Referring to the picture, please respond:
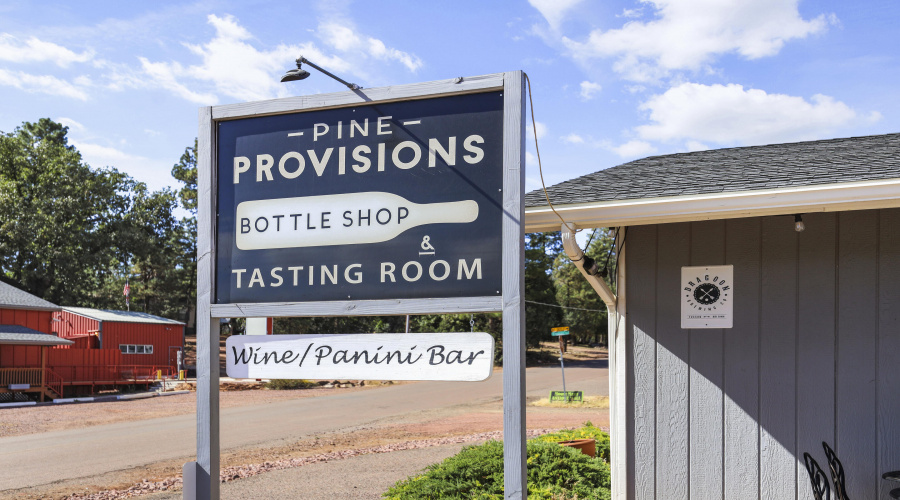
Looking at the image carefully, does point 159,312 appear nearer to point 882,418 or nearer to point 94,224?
point 94,224

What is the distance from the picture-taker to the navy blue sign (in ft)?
9.99

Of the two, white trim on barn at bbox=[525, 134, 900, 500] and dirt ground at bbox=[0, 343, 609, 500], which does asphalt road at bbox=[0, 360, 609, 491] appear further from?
white trim on barn at bbox=[525, 134, 900, 500]

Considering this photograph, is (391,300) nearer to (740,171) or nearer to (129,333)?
(740,171)

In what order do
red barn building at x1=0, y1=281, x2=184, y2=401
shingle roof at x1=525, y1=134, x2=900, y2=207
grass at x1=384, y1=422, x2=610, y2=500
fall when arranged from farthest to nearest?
red barn building at x1=0, y1=281, x2=184, y2=401 → grass at x1=384, y1=422, x2=610, y2=500 → shingle roof at x1=525, y1=134, x2=900, y2=207

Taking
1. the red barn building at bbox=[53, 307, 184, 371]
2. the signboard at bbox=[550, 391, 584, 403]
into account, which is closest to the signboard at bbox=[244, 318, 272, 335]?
the signboard at bbox=[550, 391, 584, 403]

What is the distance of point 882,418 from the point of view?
4961 millimetres

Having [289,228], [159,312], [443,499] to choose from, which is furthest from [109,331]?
[289,228]

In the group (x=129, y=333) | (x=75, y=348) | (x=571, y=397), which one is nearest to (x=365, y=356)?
(x=571, y=397)

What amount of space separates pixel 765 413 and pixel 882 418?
0.75 metres

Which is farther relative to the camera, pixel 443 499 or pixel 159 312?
pixel 159 312

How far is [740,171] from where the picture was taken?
5645mm

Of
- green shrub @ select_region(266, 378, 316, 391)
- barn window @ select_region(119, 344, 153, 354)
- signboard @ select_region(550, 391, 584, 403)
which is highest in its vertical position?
barn window @ select_region(119, 344, 153, 354)

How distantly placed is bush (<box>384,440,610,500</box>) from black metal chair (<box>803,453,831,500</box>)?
180cm

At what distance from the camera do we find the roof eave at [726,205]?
4.43m
